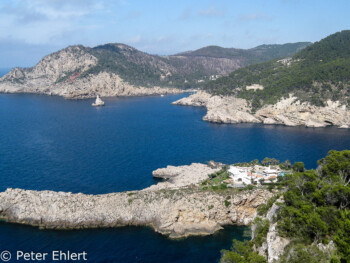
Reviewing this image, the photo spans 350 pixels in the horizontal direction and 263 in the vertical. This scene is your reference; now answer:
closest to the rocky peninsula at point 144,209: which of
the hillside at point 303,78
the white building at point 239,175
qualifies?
the white building at point 239,175

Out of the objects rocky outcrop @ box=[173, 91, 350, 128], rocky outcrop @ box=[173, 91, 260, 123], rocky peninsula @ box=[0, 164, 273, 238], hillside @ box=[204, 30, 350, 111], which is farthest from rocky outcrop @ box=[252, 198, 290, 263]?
hillside @ box=[204, 30, 350, 111]

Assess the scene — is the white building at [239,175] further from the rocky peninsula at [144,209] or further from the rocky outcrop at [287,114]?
the rocky outcrop at [287,114]

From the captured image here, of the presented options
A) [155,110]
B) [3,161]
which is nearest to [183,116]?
[155,110]

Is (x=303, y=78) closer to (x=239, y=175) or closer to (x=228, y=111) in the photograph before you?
(x=228, y=111)

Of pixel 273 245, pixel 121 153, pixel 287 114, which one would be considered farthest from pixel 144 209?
pixel 287 114

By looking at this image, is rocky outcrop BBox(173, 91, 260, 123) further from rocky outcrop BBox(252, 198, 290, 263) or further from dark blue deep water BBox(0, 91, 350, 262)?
rocky outcrop BBox(252, 198, 290, 263)

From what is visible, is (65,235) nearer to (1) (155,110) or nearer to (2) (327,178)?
(2) (327,178)
